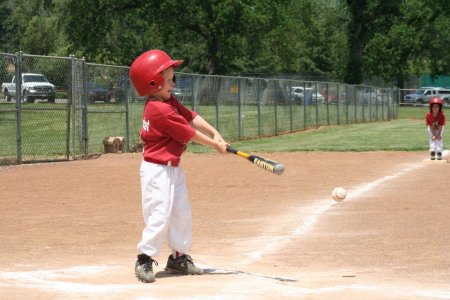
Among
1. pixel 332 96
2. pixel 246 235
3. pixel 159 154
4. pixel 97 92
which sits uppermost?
pixel 97 92

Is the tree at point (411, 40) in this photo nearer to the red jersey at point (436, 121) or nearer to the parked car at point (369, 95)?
the parked car at point (369, 95)

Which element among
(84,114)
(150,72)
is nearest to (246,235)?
(150,72)

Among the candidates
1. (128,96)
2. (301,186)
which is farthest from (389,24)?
(301,186)

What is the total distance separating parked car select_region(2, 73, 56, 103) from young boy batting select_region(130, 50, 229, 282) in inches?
439

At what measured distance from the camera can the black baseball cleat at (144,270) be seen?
5715mm

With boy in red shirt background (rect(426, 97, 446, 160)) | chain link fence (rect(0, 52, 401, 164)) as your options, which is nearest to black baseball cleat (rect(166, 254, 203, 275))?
chain link fence (rect(0, 52, 401, 164))

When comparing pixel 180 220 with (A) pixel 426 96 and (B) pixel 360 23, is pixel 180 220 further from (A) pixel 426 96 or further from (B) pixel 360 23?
(A) pixel 426 96

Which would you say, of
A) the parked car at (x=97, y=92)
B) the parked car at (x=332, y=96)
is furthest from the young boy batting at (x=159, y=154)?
the parked car at (x=332, y=96)

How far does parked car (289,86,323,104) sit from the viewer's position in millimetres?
32287

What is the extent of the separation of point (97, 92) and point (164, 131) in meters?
13.5

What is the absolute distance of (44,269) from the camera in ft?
20.4

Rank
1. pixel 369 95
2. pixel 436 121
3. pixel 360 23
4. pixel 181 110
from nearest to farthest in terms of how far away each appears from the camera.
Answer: pixel 181 110
pixel 436 121
pixel 369 95
pixel 360 23

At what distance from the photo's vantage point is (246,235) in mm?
8164

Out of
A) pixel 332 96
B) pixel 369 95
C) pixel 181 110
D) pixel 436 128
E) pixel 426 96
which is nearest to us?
pixel 181 110
